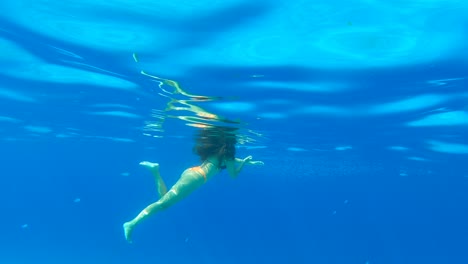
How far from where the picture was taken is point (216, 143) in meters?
14.8

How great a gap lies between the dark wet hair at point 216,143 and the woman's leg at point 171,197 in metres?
1.46

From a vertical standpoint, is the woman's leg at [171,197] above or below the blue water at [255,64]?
below

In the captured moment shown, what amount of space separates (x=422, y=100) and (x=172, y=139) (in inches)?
710

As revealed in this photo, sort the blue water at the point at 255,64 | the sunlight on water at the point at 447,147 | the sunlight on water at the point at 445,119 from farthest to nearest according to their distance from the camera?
the sunlight on water at the point at 447,147
the sunlight on water at the point at 445,119
the blue water at the point at 255,64

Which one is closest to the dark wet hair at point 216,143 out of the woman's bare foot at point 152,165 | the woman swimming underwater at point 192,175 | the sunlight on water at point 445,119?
the woman swimming underwater at point 192,175

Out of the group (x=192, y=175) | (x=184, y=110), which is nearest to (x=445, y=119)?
(x=184, y=110)

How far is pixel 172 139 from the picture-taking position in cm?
2814

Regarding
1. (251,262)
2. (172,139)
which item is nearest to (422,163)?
(172,139)

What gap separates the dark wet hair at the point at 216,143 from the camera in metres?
12.6

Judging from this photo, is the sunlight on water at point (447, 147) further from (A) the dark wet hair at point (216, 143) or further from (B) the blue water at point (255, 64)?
(A) the dark wet hair at point (216, 143)

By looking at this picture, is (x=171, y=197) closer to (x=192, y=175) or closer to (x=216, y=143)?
(x=192, y=175)

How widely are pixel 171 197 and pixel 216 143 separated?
188 inches

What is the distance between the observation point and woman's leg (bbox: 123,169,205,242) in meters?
9.68

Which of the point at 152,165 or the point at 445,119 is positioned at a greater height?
the point at 445,119
